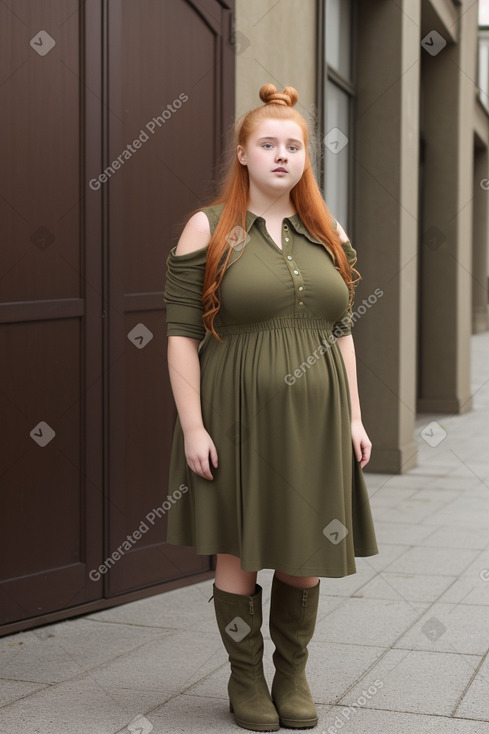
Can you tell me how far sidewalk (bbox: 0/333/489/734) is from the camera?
11.2ft

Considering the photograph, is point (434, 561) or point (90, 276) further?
point (434, 561)

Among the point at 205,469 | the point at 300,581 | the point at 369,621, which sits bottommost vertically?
the point at 369,621

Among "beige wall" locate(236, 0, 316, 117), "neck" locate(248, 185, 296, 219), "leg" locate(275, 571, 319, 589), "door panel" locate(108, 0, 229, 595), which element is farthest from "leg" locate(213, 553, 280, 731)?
"beige wall" locate(236, 0, 316, 117)

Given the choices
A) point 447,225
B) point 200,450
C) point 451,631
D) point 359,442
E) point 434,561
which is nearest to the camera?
point 200,450

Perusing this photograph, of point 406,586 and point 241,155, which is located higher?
point 241,155

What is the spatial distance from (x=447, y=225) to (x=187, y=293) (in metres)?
8.33

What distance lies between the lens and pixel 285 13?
6273 mm

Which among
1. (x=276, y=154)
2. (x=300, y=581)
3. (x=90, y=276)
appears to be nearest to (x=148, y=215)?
(x=90, y=276)

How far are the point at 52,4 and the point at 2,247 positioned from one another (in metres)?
1.00

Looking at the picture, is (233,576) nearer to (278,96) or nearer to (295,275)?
(295,275)

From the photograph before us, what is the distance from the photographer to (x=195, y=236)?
3252 millimetres

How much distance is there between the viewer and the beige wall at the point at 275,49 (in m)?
5.57

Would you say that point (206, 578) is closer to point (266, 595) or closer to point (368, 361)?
point (266, 595)

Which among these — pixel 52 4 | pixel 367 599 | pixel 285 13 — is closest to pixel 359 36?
pixel 285 13
